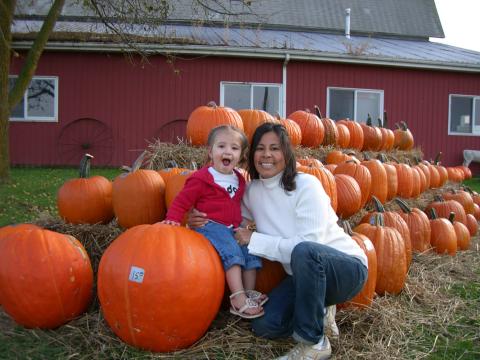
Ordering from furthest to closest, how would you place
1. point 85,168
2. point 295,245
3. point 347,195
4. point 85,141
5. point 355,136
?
1. point 85,141
2. point 355,136
3. point 347,195
4. point 85,168
5. point 295,245

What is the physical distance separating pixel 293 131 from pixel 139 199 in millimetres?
2142

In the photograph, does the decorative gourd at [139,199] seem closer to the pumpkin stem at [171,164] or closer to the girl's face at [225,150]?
the pumpkin stem at [171,164]

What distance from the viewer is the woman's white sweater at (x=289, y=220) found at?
2590 mm

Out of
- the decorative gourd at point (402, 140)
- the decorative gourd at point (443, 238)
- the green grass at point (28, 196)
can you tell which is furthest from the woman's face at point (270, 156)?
the decorative gourd at point (402, 140)

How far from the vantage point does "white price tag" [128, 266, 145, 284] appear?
7.89 feet

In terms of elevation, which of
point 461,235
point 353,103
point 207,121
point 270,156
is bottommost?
point 461,235

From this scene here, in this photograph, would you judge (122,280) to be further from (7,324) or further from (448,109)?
(448,109)

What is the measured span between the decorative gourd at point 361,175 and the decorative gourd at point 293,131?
0.68 m

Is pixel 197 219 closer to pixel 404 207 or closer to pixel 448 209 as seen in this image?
pixel 404 207

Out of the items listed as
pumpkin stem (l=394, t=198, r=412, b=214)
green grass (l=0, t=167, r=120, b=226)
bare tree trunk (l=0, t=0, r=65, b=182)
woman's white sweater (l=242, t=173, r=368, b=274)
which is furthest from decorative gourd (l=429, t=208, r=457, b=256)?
bare tree trunk (l=0, t=0, r=65, b=182)

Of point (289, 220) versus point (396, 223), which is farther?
point (396, 223)

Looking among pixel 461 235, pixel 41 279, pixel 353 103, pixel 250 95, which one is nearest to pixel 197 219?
pixel 41 279

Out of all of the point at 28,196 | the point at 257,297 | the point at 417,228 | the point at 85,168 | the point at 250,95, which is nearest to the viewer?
the point at 257,297

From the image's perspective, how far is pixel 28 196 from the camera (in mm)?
7246
